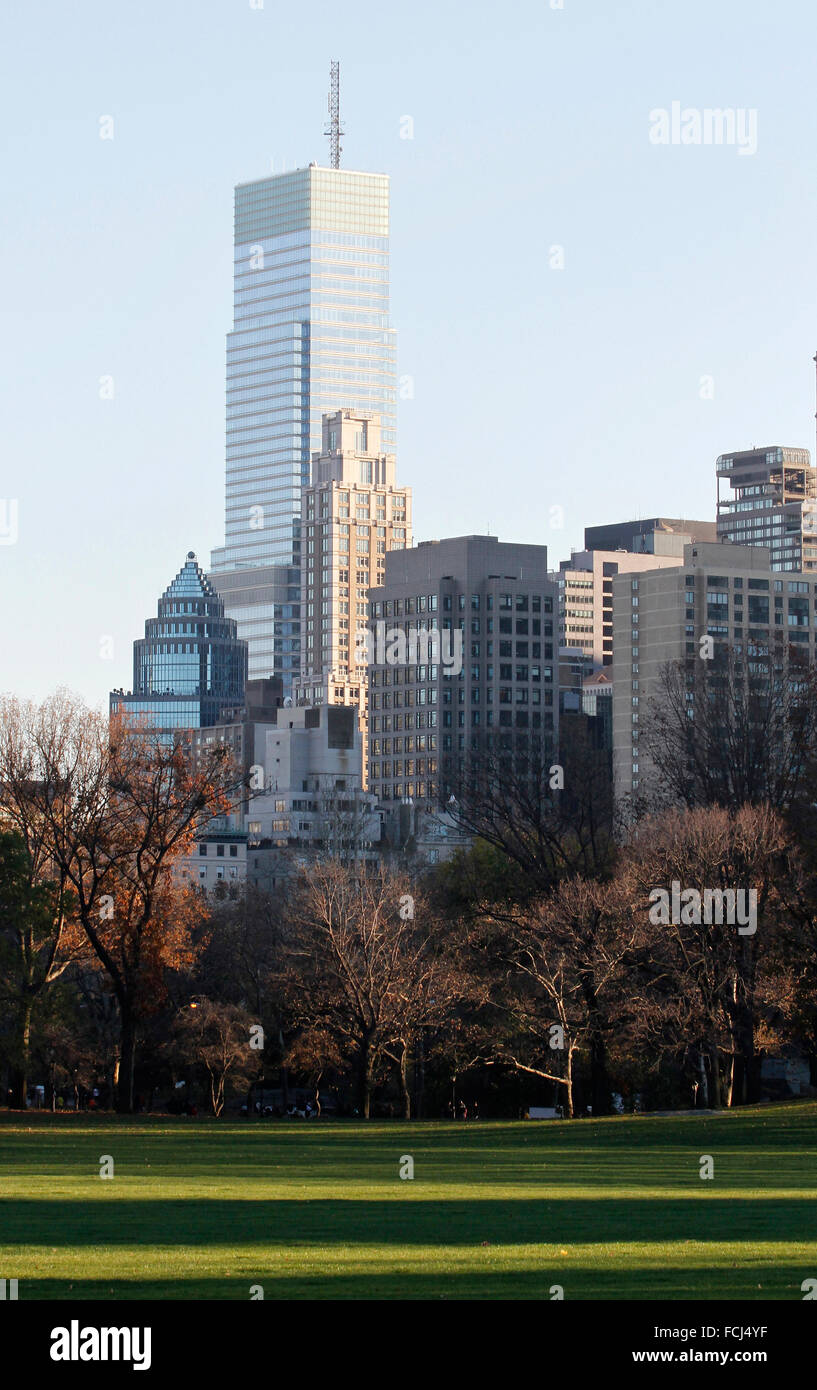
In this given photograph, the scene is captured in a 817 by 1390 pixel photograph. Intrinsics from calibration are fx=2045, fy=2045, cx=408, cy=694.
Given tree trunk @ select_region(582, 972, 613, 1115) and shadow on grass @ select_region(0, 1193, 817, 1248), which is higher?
shadow on grass @ select_region(0, 1193, 817, 1248)

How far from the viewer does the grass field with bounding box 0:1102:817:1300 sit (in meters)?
20.1

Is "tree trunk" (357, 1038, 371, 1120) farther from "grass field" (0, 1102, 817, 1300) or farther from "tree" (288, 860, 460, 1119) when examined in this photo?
"grass field" (0, 1102, 817, 1300)

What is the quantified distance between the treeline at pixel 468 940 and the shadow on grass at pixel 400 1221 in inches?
1291

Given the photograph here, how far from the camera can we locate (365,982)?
234 ft

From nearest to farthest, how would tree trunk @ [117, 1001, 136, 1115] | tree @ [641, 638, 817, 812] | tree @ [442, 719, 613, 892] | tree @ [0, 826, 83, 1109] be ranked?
tree @ [0, 826, 83, 1109]
tree trunk @ [117, 1001, 136, 1115]
tree @ [641, 638, 817, 812]
tree @ [442, 719, 613, 892]

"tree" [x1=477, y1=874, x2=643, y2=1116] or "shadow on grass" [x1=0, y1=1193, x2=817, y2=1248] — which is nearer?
"shadow on grass" [x1=0, y1=1193, x2=817, y2=1248]

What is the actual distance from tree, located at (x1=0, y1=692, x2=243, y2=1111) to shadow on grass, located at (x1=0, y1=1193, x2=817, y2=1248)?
37.5 meters

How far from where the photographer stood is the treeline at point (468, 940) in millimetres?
64438

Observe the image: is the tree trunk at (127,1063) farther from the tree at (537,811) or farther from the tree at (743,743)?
the tree at (743,743)

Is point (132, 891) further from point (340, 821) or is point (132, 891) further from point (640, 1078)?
point (340, 821)

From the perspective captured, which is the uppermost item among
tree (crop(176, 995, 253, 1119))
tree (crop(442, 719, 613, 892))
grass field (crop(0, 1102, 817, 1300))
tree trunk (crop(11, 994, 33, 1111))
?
tree (crop(442, 719, 613, 892))

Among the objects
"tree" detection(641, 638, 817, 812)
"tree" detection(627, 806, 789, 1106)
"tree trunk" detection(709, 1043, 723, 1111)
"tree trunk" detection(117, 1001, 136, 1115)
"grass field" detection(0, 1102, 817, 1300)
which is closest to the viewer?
"grass field" detection(0, 1102, 817, 1300)

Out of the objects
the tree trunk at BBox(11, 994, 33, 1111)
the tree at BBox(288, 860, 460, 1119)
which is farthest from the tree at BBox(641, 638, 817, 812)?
the tree trunk at BBox(11, 994, 33, 1111)
